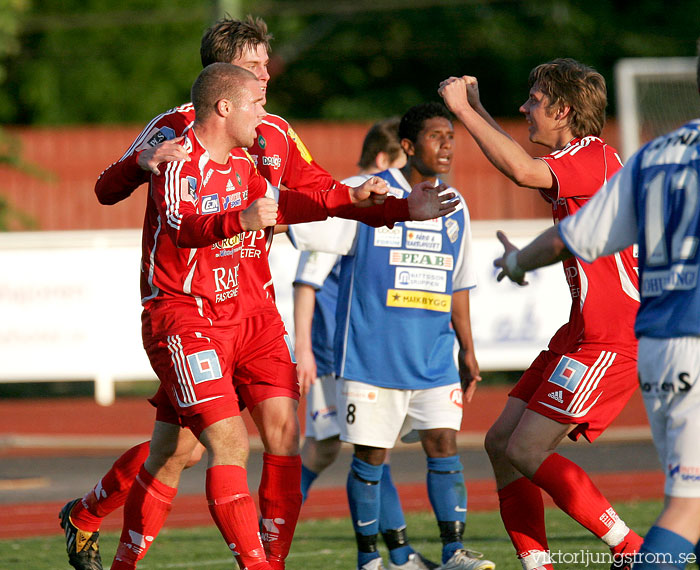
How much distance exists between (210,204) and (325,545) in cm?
338

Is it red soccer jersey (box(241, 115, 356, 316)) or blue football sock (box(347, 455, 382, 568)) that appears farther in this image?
blue football sock (box(347, 455, 382, 568))

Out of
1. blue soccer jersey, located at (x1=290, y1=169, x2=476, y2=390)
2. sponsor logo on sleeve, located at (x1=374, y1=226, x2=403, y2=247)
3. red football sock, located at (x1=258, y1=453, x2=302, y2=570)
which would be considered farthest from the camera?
sponsor logo on sleeve, located at (x1=374, y1=226, x2=403, y2=247)

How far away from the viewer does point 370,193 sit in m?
4.99

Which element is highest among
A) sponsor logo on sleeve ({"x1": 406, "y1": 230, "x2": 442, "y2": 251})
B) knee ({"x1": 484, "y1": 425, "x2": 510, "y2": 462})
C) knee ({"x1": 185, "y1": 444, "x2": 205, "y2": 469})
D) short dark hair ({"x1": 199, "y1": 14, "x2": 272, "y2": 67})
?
short dark hair ({"x1": 199, "y1": 14, "x2": 272, "y2": 67})

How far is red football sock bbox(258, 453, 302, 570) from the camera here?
507 centimetres

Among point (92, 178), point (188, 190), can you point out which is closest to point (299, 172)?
point (188, 190)

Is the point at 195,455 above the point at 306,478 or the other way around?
above

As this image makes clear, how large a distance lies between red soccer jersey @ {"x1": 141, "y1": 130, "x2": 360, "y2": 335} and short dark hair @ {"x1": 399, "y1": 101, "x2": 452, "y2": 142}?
5.18ft

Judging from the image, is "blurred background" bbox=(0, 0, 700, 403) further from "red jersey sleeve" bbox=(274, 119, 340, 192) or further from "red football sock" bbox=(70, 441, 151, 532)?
"red football sock" bbox=(70, 441, 151, 532)

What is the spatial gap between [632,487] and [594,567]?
157 inches

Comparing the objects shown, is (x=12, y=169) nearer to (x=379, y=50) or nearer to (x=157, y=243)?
(x=379, y=50)

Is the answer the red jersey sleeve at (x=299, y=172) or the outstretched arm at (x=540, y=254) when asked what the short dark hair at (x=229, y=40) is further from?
the outstretched arm at (x=540, y=254)

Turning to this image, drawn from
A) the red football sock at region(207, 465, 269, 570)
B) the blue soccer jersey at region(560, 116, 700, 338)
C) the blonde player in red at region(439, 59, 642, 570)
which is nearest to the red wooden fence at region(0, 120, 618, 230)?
the blonde player in red at region(439, 59, 642, 570)

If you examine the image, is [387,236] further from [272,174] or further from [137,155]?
[137,155]
